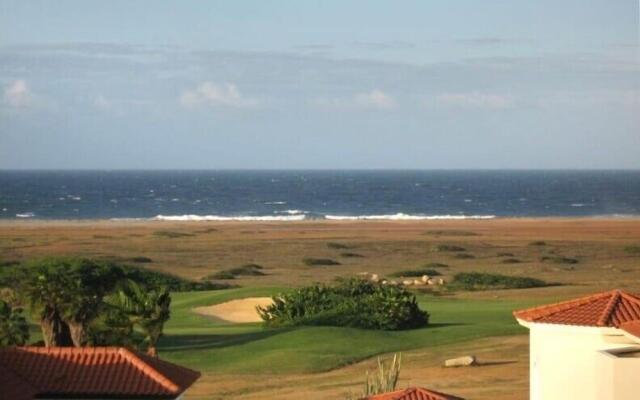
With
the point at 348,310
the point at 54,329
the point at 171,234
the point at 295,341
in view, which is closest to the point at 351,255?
the point at 171,234

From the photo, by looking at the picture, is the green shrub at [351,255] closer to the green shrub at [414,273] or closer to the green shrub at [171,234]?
the green shrub at [414,273]

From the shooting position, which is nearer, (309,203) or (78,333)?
(78,333)

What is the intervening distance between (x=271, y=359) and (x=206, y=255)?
44.1 m

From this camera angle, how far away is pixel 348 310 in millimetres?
40531

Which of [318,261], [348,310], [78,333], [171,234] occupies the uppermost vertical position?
[78,333]

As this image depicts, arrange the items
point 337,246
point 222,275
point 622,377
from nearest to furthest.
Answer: point 622,377 → point 222,275 → point 337,246

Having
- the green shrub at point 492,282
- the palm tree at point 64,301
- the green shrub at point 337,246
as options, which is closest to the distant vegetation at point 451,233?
the green shrub at point 337,246

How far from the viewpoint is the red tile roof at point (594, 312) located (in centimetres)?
1725

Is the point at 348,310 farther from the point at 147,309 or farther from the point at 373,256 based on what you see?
the point at 373,256

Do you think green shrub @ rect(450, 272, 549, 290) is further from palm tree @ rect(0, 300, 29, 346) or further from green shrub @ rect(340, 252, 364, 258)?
palm tree @ rect(0, 300, 29, 346)

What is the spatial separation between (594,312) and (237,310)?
30.0 m

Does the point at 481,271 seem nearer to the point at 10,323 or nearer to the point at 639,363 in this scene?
the point at 10,323

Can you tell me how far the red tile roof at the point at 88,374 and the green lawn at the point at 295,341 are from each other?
47.2ft

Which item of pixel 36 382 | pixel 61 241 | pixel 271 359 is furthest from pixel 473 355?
pixel 61 241
